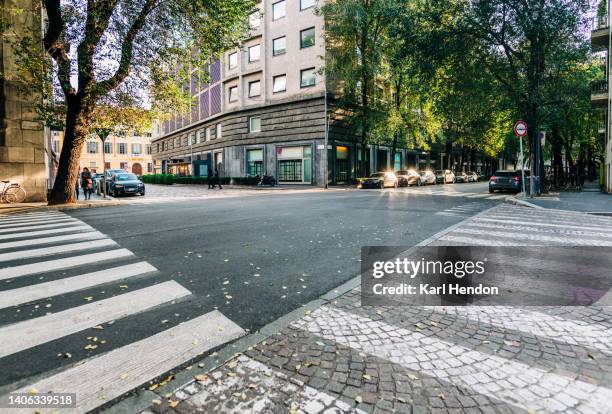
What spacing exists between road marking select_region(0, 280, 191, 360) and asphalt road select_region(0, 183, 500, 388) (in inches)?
4.8

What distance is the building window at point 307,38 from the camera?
3359cm

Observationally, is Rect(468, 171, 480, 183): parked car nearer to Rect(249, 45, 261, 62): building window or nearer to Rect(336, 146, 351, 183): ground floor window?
Rect(336, 146, 351, 183): ground floor window

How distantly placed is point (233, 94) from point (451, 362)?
136 ft

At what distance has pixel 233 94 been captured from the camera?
40.7 m

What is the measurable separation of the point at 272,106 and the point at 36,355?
35215 millimetres

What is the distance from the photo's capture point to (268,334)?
3.09m

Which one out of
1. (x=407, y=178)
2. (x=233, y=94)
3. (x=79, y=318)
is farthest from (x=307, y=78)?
(x=79, y=318)

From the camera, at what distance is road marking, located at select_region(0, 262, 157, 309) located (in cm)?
395

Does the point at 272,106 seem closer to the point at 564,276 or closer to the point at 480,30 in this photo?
the point at 480,30

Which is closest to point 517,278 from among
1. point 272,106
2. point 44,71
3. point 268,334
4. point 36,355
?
point 268,334

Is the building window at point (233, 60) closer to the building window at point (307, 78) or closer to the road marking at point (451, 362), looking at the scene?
the building window at point (307, 78)

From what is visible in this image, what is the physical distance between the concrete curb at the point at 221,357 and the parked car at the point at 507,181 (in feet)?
78.3

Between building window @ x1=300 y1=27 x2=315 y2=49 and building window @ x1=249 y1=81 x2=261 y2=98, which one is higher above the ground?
building window @ x1=300 y1=27 x2=315 y2=49

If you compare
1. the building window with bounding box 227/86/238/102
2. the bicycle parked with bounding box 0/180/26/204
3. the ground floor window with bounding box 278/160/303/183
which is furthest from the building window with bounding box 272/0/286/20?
the bicycle parked with bounding box 0/180/26/204
